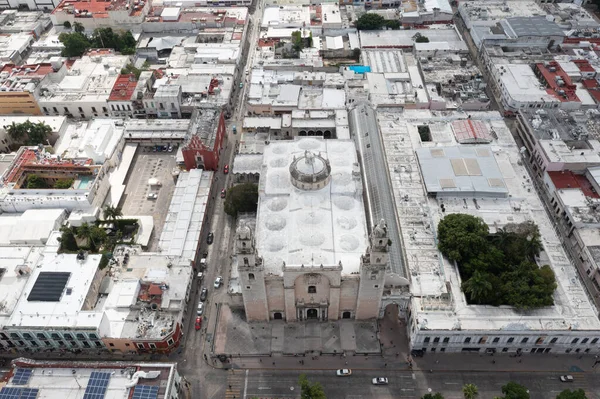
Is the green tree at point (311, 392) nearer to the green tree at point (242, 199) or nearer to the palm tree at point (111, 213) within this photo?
the green tree at point (242, 199)

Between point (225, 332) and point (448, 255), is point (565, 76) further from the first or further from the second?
point (225, 332)

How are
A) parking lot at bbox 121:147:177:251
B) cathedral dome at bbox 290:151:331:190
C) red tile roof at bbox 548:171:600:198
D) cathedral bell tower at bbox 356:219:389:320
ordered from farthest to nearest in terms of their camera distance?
parking lot at bbox 121:147:177:251, red tile roof at bbox 548:171:600:198, cathedral dome at bbox 290:151:331:190, cathedral bell tower at bbox 356:219:389:320


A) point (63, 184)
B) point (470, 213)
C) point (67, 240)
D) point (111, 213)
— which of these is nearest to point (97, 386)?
point (67, 240)

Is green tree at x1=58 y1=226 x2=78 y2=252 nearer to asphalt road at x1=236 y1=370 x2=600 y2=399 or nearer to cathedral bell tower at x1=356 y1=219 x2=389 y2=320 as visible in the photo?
asphalt road at x1=236 y1=370 x2=600 y2=399

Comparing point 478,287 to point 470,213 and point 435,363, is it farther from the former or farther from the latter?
point 470,213

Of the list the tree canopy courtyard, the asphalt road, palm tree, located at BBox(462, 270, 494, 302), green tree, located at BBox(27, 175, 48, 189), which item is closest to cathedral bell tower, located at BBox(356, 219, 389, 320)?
the asphalt road

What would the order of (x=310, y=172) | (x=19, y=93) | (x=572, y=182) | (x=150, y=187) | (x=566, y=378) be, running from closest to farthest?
(x=566, y=378), (x=310, y=172), (x=572, y=182), (x=150, y=187), (x=19, y=93)
